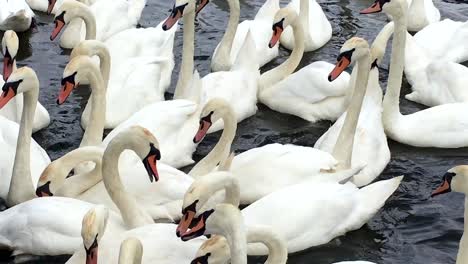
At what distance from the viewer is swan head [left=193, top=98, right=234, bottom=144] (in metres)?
9.81

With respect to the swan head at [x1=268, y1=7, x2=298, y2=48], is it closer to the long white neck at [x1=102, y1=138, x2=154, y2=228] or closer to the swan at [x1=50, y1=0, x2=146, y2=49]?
the swan at [x1=50, y1=0, x2=146, y2=49]

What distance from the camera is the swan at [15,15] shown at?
13539 mm

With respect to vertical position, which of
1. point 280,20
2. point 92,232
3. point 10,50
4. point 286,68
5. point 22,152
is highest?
point 92,232

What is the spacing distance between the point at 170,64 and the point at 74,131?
164 centimetres

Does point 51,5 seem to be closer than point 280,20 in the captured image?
No

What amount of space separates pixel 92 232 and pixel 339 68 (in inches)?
150

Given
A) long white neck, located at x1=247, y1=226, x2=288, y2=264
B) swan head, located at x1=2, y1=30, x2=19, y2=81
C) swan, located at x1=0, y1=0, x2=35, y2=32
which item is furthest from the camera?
swan, located at x1=0, y1=0, x2=35, y2=32

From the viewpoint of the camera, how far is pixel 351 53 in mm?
10414

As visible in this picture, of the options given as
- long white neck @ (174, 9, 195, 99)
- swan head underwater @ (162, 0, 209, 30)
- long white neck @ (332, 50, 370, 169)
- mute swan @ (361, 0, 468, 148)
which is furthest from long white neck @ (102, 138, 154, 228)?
mute swan @ (361, 0, 468, 148)

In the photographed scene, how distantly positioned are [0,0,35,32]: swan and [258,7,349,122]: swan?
3.40 m

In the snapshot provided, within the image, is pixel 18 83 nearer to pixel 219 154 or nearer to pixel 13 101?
pixel 13 101

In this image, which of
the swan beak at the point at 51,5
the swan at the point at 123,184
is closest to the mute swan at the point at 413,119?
the swan at the point at 123,184

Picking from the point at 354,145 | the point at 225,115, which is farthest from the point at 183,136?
the point at 354,145

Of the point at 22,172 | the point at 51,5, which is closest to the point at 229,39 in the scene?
the point at 51,5
